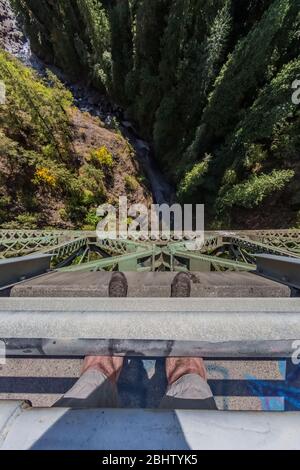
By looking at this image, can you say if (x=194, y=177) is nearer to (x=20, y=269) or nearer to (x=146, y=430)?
(x=20, y=269)

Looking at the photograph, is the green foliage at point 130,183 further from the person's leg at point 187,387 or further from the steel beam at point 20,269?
the person's leg at point 187,387

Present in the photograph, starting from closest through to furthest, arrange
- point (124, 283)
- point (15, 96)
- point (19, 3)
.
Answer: point (124, 283) < point (15, 96) < point (19, 3)

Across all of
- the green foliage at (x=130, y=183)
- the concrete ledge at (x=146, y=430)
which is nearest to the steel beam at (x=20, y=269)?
the concrete ledge at (x=146, y=430)

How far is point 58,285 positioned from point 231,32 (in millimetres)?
10880

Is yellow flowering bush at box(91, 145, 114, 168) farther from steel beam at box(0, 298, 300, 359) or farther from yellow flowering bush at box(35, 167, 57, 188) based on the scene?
steel beam at box(0, 298, 300, 359)

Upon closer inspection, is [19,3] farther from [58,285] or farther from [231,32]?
[58,285]

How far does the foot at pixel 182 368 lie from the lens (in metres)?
1.40

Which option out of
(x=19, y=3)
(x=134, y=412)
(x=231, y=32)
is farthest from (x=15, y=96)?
(x=19, y=3)

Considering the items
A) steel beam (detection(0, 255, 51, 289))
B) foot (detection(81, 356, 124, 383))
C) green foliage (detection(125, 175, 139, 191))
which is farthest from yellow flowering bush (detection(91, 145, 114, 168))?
foot (detection(81, 356, 124, 383))

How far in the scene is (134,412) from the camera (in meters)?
0.59

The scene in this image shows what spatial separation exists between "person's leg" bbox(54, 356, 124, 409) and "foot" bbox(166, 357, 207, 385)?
35 cm

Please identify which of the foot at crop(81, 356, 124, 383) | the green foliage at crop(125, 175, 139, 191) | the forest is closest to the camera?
the foot at crop(81, 356, 124, 383)

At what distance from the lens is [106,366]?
138cm

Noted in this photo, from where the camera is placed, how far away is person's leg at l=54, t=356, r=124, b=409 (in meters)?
1.01
